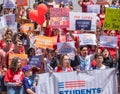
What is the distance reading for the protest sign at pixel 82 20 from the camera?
572 inches

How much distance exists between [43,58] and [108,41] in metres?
1.82

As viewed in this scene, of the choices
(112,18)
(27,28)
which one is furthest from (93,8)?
(112,18)

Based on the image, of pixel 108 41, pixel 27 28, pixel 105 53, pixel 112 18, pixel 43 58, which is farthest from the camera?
pixel 27 28

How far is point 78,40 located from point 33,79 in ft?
8.37

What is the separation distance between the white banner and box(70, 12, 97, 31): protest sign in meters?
3.34

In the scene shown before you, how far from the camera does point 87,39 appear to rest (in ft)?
45.1

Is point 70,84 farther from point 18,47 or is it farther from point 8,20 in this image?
point 8,20

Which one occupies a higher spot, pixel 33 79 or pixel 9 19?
pixel 9 19

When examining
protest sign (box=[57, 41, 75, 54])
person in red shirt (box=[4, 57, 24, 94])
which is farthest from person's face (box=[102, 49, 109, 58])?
person in red shirt (box=[4, 57, 24, 94])

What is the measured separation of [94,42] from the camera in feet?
45.1

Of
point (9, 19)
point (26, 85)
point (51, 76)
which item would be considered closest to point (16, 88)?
point (26, 85)

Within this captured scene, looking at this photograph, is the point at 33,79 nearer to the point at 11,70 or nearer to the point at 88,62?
the point at 11,70

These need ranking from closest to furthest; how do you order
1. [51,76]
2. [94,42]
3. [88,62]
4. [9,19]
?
[51,76], [88,62], [94,42], [9,19]

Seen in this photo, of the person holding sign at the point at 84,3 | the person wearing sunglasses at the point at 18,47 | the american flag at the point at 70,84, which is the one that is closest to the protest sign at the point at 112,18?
the person wearing sunglasses at the point at 18,47
